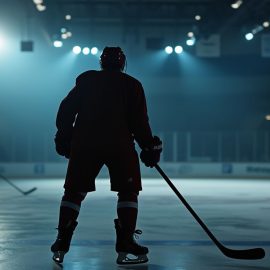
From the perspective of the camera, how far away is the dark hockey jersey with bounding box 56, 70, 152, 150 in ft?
12.1

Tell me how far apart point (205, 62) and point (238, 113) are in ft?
9.82

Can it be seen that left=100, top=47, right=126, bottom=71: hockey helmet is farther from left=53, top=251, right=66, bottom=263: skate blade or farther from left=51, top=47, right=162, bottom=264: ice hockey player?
left=53, top=251, right=66, bottom=263: skate blade

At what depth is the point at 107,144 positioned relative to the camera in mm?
3674

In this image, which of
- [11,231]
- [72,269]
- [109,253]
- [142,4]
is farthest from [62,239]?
[142,4]

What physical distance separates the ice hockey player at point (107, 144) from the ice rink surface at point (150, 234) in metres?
0.22

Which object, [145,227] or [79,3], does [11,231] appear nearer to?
[145,227]

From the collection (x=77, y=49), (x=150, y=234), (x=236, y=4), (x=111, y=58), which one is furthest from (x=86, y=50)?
(x=111, y=58)

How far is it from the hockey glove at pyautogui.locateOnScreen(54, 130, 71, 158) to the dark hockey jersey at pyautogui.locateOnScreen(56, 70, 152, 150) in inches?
1.3

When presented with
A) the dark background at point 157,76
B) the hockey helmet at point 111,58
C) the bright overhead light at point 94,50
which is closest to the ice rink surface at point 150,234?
the hockey helmet at point 111,58

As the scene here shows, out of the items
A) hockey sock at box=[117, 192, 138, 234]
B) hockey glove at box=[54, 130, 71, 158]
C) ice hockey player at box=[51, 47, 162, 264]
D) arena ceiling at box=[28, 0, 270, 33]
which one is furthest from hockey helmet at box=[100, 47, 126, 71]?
arena ceiling at box=[28, 0, 270, 33]

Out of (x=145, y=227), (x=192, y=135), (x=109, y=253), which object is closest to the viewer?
(x=109, y=253)

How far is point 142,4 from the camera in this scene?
1780cm

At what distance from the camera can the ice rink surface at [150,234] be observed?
3775 mm

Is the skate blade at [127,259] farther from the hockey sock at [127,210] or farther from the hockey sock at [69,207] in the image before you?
the hockey sock at [69,207]
